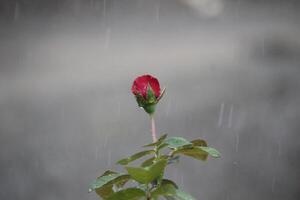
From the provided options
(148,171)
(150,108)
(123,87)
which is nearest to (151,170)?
(148,171)

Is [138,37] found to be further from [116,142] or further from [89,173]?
[89,173]

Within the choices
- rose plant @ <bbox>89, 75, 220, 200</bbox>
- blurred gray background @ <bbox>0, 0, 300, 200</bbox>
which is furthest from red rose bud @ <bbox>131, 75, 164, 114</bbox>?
blurred gray background @ <bbox>0, 0, 300, 200</bbox>

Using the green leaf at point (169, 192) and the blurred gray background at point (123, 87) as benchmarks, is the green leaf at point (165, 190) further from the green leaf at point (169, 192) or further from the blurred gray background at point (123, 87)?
the blurred gray background at point (123, 87)

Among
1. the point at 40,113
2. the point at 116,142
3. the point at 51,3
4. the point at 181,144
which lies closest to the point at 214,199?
the point at 116,142

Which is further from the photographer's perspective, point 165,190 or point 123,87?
point 123,87

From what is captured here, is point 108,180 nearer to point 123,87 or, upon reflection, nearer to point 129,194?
point 129,194
